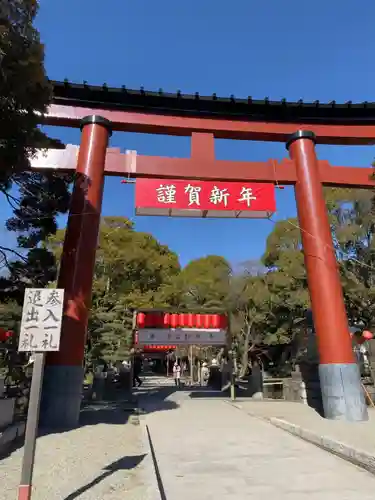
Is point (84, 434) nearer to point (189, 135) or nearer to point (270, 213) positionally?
point (270, 213)

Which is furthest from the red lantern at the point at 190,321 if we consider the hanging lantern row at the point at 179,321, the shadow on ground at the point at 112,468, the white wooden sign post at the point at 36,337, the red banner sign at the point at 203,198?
the white wooden sign post at the point at 36,337

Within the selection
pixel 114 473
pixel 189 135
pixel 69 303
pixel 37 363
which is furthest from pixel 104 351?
pixel 37 363

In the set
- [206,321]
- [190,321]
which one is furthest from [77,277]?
[206,321]

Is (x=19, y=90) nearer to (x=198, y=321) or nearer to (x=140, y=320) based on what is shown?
(x=140, y=320)

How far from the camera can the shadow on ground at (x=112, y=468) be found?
4.31 metres

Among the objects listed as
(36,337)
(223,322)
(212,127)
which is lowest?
(36,337)

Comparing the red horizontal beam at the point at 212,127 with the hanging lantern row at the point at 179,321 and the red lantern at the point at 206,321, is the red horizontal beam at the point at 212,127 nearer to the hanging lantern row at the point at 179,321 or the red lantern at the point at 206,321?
the hanging lantern row at the point at 179,321

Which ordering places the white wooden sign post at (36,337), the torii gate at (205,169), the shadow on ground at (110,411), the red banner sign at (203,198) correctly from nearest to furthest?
the white wooden sign post at (36,337) → the shadow on ground at (110,411) → the torii gate at (205,169) → the red banner sign at (203,198)

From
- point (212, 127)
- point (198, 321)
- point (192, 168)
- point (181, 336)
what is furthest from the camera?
point (198, 321)

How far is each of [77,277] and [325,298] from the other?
20.6 ft

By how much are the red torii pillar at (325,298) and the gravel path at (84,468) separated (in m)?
4.81

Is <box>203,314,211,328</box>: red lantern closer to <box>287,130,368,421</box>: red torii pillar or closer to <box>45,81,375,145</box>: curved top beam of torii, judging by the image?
<box>287,130,368,421</box>: red torii pillar

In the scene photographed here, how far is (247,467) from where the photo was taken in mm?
5203

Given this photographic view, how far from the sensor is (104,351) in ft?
58.7
